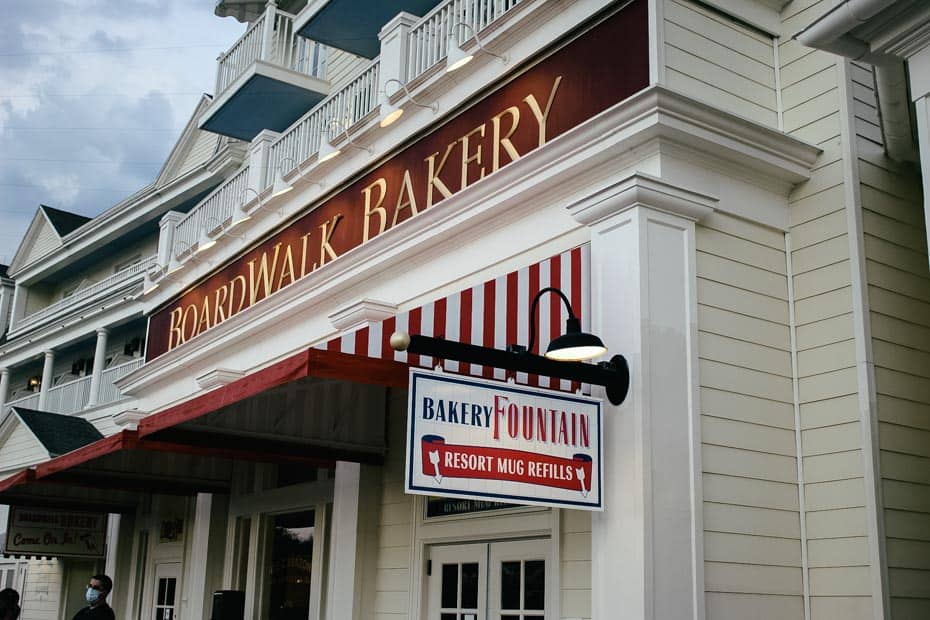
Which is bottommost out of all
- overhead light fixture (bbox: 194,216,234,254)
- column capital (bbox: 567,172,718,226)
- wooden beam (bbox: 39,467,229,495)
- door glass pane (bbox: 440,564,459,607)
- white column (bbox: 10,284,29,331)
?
door glass pane (bbox: 440,564,459,607)

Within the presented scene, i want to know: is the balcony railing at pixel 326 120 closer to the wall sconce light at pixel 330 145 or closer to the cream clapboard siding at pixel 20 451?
the wall sconce light at pixel 330 145

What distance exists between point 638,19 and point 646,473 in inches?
134

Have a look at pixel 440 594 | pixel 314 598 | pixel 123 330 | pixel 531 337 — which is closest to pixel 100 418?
pixel 123 330

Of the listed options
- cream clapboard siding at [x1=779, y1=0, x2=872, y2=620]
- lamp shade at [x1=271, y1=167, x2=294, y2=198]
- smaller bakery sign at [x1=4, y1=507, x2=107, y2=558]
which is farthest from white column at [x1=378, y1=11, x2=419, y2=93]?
smaller bakery sign at [x1=4, y1=507, x2=107, y2=558]

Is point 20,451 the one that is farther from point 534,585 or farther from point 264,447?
point 534,585

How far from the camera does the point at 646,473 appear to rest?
652cm

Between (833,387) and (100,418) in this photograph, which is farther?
(100,418)

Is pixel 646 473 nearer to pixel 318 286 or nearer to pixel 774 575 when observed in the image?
pixel 774 575

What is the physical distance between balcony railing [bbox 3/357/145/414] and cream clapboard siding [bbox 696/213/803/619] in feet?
62.8

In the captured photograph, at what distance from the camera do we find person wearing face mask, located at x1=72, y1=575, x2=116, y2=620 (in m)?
10.1

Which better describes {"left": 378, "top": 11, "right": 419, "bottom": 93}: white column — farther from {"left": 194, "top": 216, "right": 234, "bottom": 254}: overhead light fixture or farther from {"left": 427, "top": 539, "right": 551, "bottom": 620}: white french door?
{"left": 427, "top": 539, "right": 551, "bottom": 620}: white french door

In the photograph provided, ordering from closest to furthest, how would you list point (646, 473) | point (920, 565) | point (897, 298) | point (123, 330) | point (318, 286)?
point (646, 473) < point (920, 565) < point (897, 298) < point (318, 286) < point (123, 330)

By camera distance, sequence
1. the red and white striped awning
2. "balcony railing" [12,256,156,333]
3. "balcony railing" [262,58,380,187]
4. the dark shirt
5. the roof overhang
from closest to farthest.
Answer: the red and white striped awning → the dark shirt → "balcony railing" [262,58,380,187] → the roof overhang → "balcony railing" [12,256,156,333]

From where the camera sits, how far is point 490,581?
863 centimetres
